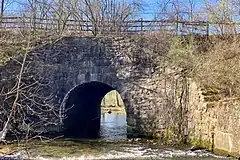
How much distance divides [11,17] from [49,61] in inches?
119

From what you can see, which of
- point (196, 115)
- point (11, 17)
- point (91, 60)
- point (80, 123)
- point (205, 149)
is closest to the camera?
point (205, 149)

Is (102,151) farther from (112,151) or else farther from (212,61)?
(212,61)

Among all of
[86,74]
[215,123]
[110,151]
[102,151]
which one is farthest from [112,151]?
[86,74]

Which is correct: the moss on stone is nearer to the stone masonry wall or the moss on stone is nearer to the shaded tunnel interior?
the stone masonry wall

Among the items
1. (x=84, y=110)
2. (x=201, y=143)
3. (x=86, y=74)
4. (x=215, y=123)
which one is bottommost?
(x=201, y=143)

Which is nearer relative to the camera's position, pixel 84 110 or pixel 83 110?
pixel 83 110

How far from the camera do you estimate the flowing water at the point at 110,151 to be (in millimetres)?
12372

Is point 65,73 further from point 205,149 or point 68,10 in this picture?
point 205,149

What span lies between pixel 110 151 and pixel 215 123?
3.63 metres

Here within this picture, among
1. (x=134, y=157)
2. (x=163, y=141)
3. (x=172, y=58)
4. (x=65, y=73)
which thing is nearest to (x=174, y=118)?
(x=163, y=141)

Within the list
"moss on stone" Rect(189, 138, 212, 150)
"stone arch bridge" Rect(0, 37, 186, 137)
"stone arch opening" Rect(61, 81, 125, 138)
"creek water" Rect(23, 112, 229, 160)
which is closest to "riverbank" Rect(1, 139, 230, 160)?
"creek water" Rect(23, 112, 229, 160)

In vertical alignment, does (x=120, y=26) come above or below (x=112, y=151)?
above

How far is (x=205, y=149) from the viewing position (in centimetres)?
1341

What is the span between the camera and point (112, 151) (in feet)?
44.1
